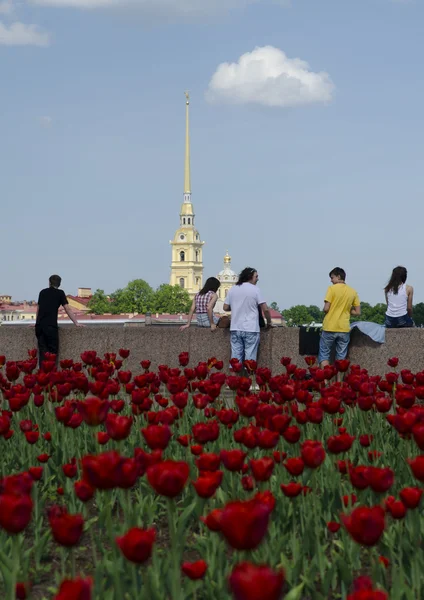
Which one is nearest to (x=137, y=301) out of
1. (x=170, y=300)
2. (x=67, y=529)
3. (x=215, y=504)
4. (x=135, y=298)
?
(x=135, y=298)

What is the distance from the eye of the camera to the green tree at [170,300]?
140750 millimetres

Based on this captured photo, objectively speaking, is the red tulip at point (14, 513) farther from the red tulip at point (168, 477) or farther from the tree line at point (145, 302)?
the tree line at point (145, 302)

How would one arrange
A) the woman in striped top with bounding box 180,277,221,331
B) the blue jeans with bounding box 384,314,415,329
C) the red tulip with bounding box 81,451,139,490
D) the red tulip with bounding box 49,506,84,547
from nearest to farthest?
the red tulip with bounding box 49,506,84,547, the red tulip with bounding box 81,451,139,490, the woman in striped top with bounding box 180,277,221,331, the blue jeans with bounding box 384,314,415,329

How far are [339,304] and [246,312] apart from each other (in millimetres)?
1107

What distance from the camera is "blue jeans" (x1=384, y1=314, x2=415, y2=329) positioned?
40.9 ft

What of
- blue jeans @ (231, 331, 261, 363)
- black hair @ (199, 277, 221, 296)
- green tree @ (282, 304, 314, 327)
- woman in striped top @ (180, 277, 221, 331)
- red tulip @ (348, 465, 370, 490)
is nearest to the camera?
red tulip @ (348, 465, 370, 490)

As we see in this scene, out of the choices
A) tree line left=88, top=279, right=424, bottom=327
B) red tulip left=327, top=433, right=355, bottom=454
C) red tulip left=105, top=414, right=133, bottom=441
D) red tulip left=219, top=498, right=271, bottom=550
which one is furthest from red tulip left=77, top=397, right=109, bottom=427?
tree line left=88, top=279, right=424, bottom=327

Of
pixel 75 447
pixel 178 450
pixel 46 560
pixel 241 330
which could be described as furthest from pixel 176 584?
pixel 241 330

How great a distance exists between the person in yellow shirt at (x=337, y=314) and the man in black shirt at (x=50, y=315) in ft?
10.5

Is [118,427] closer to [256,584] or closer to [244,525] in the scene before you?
[244,525]

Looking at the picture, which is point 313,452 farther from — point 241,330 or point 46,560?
point 241,330

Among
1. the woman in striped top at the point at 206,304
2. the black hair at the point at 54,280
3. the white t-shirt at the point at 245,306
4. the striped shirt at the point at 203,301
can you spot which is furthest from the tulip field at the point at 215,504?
the striped shirt at the point at 203,301

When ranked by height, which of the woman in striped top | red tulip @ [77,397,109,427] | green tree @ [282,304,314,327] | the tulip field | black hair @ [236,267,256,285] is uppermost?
green tree @ [282,304,314,327]

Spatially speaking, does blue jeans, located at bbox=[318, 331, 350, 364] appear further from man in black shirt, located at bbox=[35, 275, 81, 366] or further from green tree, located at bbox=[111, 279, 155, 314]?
green tree, located at bbox=[111, 279, 155, 314]
